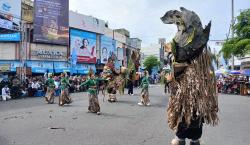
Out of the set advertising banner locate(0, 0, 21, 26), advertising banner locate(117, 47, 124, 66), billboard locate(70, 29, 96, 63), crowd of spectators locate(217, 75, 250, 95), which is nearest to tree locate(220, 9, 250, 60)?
crowd of spectators locate(217, 75, 250, 95)

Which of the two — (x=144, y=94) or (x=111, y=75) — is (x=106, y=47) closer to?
(x=111, y=75)

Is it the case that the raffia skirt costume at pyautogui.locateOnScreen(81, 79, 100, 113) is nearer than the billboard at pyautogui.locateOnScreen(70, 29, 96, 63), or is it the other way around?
the raffia skirt costume at pyautogui.locateOnScreen(81, 79, 100, 113)

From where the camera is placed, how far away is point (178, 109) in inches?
216

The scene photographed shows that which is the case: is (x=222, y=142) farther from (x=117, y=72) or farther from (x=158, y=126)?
(x=117, y=72)

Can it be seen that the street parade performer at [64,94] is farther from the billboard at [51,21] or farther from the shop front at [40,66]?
the billboard at [51,21]

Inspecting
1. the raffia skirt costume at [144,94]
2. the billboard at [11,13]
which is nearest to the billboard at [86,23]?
the billboard at [11,13]

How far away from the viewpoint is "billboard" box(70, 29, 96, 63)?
47031 mm

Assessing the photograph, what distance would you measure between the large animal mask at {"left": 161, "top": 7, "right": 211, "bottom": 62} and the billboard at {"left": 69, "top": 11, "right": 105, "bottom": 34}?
4196 cm

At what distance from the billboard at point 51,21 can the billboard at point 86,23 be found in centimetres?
318

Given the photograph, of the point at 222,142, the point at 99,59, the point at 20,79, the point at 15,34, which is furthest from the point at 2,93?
the point at 99,59

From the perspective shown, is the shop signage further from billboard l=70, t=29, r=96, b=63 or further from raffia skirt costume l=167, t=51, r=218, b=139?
raffia skirt costume l=167, t=51, r=218, b=139

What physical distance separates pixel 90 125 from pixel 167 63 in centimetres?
673

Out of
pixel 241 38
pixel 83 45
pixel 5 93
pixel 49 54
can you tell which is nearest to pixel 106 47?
pixel 83 45

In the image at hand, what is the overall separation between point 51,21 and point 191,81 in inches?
1456
